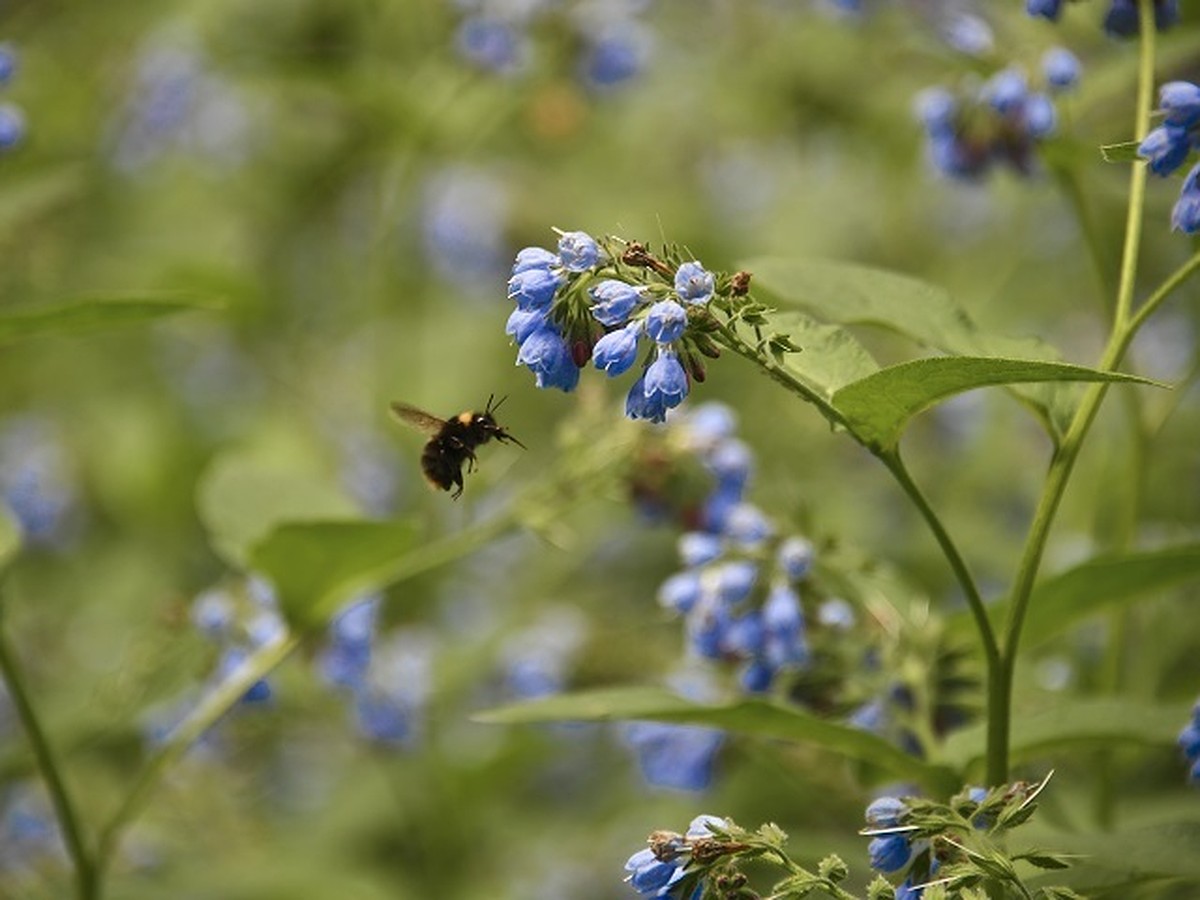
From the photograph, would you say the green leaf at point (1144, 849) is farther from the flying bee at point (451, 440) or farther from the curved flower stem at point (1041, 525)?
the flying bee at point (451, 440)

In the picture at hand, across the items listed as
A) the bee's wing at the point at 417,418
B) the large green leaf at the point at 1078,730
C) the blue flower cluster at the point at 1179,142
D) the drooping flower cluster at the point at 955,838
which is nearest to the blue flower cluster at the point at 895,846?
the drooping flower cluster at the point at 955,838

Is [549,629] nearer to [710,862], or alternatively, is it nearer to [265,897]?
[265,897]

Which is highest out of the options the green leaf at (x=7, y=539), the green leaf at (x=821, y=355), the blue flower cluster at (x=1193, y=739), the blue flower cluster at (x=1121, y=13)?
the blue flower cluster at (x=1121, y=13)

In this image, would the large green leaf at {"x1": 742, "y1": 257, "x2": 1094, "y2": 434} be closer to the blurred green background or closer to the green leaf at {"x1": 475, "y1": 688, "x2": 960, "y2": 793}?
the green leaf at {"x1": 475, "y1": 688, "x2": 960, "y2": 793}

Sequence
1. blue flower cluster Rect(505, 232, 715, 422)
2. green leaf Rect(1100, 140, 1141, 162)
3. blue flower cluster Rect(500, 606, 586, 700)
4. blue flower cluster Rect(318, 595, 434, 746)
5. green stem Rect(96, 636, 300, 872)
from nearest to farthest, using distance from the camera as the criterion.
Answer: blue flower cluster Rect(505, 232, 715, 422) → green leaf Rect(1100, 140, 1141, 162) → green stem Rect(96, 636, 300, 872) → blue flower cluster Rect(500, 606, 586, 700) → blue flower cluster Rect(318, 595, 434, 746)

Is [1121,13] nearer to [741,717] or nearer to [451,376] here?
[741,717]

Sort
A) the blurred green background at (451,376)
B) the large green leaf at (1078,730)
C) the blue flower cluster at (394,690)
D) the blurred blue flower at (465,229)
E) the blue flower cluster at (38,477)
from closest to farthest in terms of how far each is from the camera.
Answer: the large green leaf at (1078,730)
the blurred green background at (451,376)
the blue flower cluster at (394,690)
the blue flower cluster at (38,477)
the blurred blue flower at (465,229)

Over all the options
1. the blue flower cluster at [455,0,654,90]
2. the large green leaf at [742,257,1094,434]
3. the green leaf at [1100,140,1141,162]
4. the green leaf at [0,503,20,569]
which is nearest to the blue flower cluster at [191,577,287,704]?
the green leaf at [0,503,20,569]
